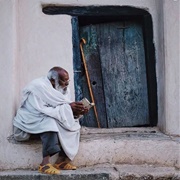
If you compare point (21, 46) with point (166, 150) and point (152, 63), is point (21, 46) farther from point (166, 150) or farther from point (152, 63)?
point (166, 150)

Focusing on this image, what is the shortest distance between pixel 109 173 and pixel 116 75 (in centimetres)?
158

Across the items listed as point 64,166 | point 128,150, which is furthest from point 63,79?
point 128,150

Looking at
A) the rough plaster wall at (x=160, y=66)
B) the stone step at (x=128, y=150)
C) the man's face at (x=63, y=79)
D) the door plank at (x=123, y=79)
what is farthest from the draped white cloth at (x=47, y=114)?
the rough plaster wall at (x=160, y=66)

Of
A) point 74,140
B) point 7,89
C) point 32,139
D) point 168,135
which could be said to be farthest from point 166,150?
point 7,89

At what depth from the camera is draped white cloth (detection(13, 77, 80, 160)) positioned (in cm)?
505

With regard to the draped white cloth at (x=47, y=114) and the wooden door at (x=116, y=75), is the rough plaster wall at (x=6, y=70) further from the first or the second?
the wooden door at (x=116, y=75)

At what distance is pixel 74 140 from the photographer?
5219mm

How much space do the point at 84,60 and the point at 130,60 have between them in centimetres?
63

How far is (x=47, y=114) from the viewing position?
5043 millimetres

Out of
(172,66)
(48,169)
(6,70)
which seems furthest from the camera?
(172,66)

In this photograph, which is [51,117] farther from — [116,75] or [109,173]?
[116,75]

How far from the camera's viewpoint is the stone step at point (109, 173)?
16.1 feet

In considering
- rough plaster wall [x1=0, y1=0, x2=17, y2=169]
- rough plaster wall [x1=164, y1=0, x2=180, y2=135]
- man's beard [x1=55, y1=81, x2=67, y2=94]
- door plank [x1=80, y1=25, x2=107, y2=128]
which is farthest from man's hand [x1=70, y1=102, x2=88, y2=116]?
rough plaster wall [x1=164, y1=0, x2=180, y2=135]

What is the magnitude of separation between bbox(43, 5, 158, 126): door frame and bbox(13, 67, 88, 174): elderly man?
2.38 ft
